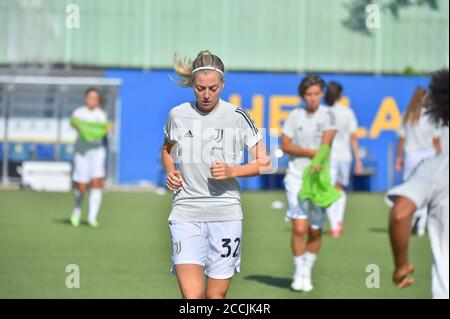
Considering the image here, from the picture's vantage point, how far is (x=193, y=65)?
8164mm

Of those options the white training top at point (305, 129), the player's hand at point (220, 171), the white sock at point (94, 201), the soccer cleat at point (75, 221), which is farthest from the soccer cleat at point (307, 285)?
the soccer cleat at point (75, 221)

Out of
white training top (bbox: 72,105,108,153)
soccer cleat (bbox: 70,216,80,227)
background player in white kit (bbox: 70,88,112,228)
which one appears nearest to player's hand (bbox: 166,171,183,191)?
background player in white kit (bbox: 70,88,112,228)

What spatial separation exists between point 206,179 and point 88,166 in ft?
39.5

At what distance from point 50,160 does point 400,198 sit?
90.4 feet

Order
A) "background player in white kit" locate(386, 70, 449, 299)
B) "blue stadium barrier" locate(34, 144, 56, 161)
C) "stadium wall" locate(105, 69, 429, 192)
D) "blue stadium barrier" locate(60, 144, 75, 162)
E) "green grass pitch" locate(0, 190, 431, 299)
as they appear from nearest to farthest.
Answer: "background player in white kit" locate(386, 70, 449, 299) < "green grass pitch" locate(0, 190, 431, 299) < "blue stadium barrier" locate(34, 144, 56, 161) < "blue stadium barrier" locate(60, 144, 75, 162) < "stadium wall" locate(105, 69, 429, 192)

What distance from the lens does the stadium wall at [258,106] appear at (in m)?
34.4

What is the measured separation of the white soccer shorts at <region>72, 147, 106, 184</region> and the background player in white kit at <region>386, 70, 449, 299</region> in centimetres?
1407

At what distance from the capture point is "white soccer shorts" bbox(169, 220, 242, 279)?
826 cm

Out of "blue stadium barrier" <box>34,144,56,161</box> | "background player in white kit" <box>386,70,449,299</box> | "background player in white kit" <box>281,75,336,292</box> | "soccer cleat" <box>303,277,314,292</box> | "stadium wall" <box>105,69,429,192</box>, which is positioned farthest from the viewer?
"stadium wall" <box>105,69,429,192</box>

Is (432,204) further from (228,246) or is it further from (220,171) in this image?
(228,246)

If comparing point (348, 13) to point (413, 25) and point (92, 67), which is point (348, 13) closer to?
point (413, 25)

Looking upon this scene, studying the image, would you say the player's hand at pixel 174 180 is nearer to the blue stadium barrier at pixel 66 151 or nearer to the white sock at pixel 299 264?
the white sock at pixel 299 264

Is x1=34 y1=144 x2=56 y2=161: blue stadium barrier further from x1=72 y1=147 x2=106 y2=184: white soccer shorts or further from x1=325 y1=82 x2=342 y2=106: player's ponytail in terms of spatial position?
x1=325 y1=82 x2=342 y2=106: player's ponytail

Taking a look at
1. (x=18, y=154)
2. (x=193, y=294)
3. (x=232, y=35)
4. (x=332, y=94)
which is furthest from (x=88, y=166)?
(x=232, y=35)
